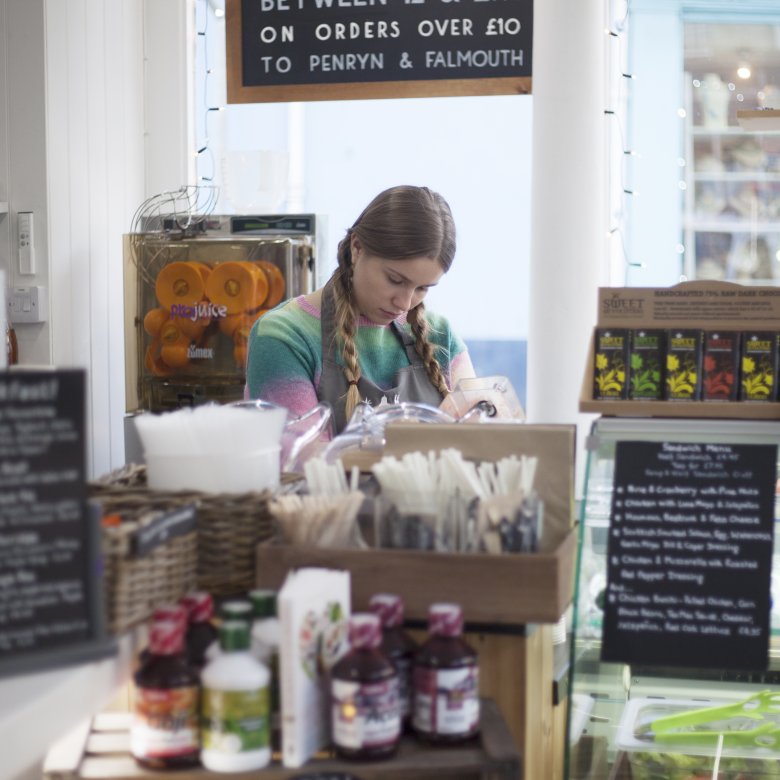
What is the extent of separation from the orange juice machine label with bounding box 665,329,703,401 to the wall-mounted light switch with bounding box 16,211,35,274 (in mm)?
2900

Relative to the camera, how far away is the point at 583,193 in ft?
12.5

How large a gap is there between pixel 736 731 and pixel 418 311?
1604 millimetres

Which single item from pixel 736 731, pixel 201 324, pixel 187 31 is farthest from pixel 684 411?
pixel 187 31

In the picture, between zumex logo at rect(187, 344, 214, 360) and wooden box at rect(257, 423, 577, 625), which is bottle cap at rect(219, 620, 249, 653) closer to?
wooden box at rect(257, 423, 577, 625)

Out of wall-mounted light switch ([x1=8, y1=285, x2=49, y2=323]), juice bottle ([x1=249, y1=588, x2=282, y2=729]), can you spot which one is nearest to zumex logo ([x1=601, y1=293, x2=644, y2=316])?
juice bottle ([x1=249, y1=588, x2=282, y2=729])

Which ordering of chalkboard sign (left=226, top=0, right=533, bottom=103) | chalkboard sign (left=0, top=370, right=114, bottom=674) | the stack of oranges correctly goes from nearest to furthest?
chalkboard sign (left=0, top=370, right=114, bottom=674) → the stack of oranges → chalkboard sign (left=226, top=0, right=533, bottom=103)

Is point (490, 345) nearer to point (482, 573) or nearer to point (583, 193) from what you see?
point (583, 193)

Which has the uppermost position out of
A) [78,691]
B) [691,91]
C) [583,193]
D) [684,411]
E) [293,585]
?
[691,91]

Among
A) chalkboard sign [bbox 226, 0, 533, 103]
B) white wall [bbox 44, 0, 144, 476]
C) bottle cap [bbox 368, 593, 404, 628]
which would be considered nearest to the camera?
bottle cap [bbox 368, 593, 404, 628]

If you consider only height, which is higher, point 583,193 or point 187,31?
point 187,31

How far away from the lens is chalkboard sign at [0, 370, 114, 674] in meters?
1.30

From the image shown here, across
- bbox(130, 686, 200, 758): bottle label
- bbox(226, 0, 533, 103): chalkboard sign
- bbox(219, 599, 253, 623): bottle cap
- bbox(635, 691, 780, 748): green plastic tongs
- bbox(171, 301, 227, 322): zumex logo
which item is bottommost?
bbox(635, 691, 780, 748): green plastic tongs

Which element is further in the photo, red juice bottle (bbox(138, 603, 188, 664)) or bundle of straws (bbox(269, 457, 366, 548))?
bundle of straws (bbox(269, 457, 366, 548))

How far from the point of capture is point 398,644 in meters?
1.50
